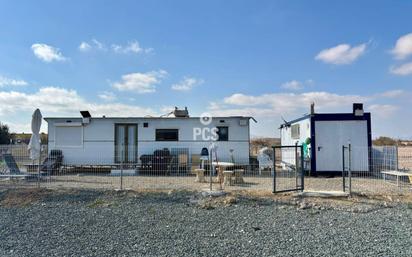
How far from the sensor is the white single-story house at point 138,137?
16359mm

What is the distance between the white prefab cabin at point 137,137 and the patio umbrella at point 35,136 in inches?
159

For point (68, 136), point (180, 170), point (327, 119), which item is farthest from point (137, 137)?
point (327, 119)

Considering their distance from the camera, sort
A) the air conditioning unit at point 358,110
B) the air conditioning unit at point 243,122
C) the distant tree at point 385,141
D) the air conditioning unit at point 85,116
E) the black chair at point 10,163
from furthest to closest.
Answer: the distant tree at point 385,141, the air conditioning unit at point 85,116, the air conditioning unit at point 243,122, the air conditioning unit at point 358,110, the black chair at point 10,163

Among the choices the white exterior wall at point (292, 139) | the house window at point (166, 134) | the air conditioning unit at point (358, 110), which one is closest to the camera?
the air conditioning unit at point (358, 110)

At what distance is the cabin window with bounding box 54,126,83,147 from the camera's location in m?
17.0

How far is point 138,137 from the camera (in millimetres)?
16797

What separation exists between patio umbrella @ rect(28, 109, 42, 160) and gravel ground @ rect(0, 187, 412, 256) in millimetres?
3149

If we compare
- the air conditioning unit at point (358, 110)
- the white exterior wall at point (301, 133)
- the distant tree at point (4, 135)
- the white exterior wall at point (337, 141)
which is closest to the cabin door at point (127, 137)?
the white exterior wall at point (301, 133)

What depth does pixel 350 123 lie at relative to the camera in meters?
14.3

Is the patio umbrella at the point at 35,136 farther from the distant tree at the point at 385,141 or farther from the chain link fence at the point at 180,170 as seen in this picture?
the distant tree at the point at 385,141

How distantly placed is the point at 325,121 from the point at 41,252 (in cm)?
1224

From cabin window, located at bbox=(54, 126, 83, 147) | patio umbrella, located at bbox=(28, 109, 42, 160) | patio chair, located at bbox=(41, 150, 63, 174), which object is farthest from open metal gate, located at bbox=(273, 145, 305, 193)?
patio chair, located at bbox=(41, 150, 63, 174)

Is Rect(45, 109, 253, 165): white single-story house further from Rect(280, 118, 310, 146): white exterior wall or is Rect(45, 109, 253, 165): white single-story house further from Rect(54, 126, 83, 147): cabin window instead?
Rect(280, 118, 310, 146): white exterior wall

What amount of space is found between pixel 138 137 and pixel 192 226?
1112cm
